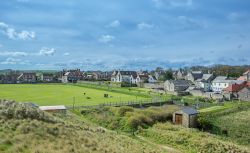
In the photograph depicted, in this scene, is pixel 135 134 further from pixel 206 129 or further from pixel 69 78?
pixel 69 78

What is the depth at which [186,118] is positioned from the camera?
4369cm

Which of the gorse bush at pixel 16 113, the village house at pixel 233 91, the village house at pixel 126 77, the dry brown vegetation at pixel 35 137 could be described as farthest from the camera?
the village house at pixel 126 77

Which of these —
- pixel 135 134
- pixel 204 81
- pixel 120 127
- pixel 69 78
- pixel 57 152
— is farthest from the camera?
pixel 69 78

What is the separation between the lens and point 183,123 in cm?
4412

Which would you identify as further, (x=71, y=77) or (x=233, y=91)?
(x=71, y=77)

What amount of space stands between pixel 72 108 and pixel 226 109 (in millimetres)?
27072

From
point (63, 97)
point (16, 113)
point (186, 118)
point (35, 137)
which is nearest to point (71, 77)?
point (63, 97)

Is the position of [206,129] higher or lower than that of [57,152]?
lower

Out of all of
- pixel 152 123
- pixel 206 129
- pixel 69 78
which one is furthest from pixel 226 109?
pixel 69 78

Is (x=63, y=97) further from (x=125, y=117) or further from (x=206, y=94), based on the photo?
(x=206, y=94)

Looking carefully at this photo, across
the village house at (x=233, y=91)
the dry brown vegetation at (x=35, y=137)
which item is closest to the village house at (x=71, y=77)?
the village house at (x=233, y=91)

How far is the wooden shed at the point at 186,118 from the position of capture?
4356cm

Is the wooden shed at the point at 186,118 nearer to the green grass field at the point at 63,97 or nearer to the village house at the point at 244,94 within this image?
the green grass field at the point at 63,97

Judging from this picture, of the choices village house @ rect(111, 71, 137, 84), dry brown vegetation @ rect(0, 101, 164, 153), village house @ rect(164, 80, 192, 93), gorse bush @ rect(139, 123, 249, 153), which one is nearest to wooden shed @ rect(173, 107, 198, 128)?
gorse bush @ rect(139, 123, 249, 153)
